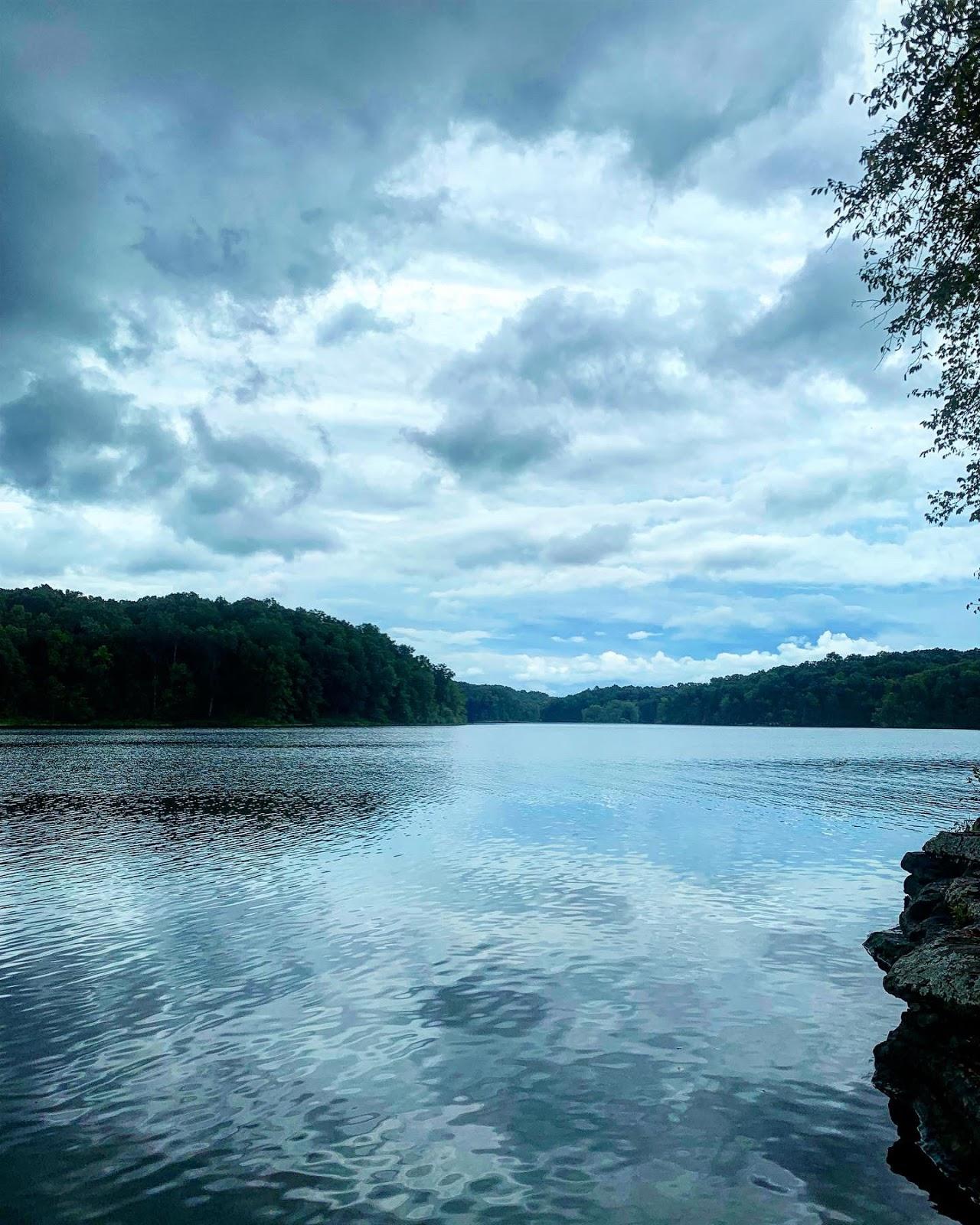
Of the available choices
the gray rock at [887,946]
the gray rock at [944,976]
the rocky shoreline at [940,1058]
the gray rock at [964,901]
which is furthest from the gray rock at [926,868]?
the gray rock at [944,976]

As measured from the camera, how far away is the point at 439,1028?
Result: 15.0m

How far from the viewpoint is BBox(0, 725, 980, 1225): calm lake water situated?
394 inches

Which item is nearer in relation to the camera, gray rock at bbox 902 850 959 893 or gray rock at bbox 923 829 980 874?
gray rock at bbox 923 829 980 874

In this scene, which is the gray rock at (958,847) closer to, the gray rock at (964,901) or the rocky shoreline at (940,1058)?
the gray rock at (964,901)

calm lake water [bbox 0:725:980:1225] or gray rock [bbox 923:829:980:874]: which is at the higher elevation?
gray rock [bbox 923:829:980:874]

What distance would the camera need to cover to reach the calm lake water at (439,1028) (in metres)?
10.0

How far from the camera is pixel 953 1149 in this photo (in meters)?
10.7

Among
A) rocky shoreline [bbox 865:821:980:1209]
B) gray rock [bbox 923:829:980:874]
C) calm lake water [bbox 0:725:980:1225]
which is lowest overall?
calm lake water [bbox 0:725:980:1225]

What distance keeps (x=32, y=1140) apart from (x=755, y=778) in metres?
75.4

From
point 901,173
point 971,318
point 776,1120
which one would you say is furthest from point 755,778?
point 776,1120

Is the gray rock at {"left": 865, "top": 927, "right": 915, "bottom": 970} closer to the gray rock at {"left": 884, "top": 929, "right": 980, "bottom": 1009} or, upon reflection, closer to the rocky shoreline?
→ the rocky shoreline

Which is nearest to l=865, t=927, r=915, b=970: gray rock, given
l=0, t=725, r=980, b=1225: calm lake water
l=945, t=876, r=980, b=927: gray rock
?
l=0, t=725, r=980, b=1225: calm lake water

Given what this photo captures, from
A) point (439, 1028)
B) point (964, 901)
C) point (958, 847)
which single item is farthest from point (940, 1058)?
point (958, 847)

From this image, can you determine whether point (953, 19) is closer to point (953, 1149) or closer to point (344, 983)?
point (953, 1149)
